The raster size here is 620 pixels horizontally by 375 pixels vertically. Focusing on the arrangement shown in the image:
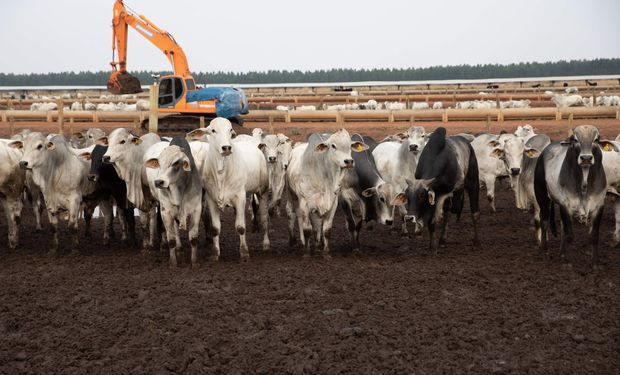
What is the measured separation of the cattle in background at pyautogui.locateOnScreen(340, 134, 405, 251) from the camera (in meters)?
11.2

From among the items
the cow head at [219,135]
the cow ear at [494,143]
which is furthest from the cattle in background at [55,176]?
the cow ear at [494,143]

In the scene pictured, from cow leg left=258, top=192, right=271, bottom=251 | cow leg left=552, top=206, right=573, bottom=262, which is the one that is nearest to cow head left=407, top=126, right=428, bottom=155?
cow leg left=258, top=192, right=271, bottom=251

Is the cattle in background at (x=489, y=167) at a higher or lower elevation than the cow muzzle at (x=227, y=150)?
lower

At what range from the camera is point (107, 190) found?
1216 cm

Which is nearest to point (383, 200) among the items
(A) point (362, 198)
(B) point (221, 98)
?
(A) point (362, 198)

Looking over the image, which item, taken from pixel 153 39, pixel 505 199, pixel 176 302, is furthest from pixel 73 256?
pixel 153 39

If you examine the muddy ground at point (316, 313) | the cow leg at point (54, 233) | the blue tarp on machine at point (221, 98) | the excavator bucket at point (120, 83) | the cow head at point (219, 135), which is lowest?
the muddy ground at point (316, 313)

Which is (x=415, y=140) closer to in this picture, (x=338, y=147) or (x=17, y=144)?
(x=338, y=147)

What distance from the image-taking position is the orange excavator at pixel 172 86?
26109 millimetres

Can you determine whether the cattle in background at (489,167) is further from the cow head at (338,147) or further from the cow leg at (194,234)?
the cow leg at (194,234)

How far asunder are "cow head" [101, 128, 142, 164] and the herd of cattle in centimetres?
2

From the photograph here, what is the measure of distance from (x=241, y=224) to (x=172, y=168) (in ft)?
4.59

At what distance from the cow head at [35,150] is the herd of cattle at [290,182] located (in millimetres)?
16

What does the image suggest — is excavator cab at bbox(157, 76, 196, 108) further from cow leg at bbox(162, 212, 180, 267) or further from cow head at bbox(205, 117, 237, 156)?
cow leg at bbox(162, 212, 180, 267)
